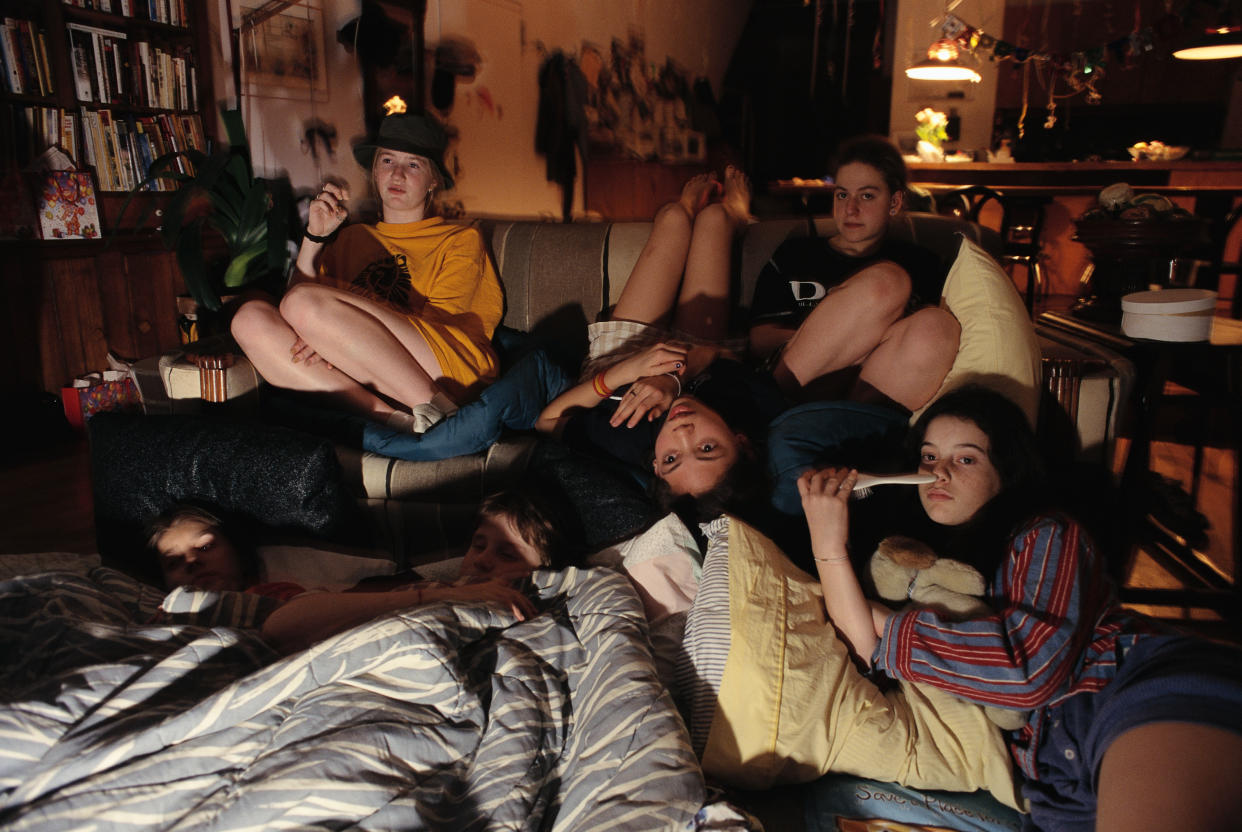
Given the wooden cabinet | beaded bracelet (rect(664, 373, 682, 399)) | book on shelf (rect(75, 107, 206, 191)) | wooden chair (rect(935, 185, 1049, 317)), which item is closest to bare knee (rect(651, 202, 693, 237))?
→ beaded bracelet (rect(664, 373, 682, 399))

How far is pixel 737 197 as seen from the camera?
92.4 inches

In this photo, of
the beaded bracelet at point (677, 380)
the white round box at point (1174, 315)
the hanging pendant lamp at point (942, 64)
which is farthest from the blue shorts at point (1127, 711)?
the hanging pendant lamp at point (942, 64)

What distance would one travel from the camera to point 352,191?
3.54 m

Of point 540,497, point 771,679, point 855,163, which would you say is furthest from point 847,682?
point 855,163

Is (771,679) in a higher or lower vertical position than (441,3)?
lower

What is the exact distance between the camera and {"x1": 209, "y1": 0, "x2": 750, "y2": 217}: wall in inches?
132

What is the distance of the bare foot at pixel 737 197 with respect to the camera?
232 cm

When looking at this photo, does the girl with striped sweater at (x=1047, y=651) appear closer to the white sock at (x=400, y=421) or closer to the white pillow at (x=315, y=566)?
the white pillow at (x=315, y=566)

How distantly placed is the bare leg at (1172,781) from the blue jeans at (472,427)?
131cm

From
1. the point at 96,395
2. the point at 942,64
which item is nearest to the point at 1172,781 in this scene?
the point at 96,395

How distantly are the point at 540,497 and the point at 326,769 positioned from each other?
2.35 ft

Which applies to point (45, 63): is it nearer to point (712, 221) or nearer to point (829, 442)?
point (712, 221)

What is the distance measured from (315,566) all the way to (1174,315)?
6.25 ft

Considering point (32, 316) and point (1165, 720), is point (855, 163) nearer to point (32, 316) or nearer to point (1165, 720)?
point (1165, 720)
